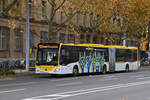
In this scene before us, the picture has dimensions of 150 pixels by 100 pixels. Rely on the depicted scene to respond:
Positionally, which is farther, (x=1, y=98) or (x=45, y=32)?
(x=45, y=32)

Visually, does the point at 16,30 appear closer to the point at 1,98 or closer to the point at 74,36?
the point at 74,36

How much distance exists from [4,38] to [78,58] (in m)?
12.4

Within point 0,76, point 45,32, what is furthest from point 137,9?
point 0,76

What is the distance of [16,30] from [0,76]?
15.4m

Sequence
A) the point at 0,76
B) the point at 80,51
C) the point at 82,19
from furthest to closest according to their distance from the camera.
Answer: the point at 82,19 < the point at 80,51 < the point at 0,76

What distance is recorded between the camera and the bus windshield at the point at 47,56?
2688 centimetres

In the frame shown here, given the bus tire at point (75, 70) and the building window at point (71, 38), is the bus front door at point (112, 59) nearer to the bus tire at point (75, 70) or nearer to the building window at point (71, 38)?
the bus tire at point (75, 70)

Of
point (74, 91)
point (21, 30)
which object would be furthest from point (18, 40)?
point (74, 91)

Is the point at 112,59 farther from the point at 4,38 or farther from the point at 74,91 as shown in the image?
the point at 74,91

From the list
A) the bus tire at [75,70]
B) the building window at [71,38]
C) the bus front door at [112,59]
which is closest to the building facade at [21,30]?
the building window at [71,38]

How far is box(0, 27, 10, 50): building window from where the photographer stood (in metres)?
38.3

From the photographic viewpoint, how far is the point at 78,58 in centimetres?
2945

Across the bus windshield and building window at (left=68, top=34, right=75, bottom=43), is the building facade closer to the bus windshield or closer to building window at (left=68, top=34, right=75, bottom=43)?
building window at (left=68, top=34, right=75, bottom=43)

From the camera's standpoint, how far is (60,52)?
26.9 m
